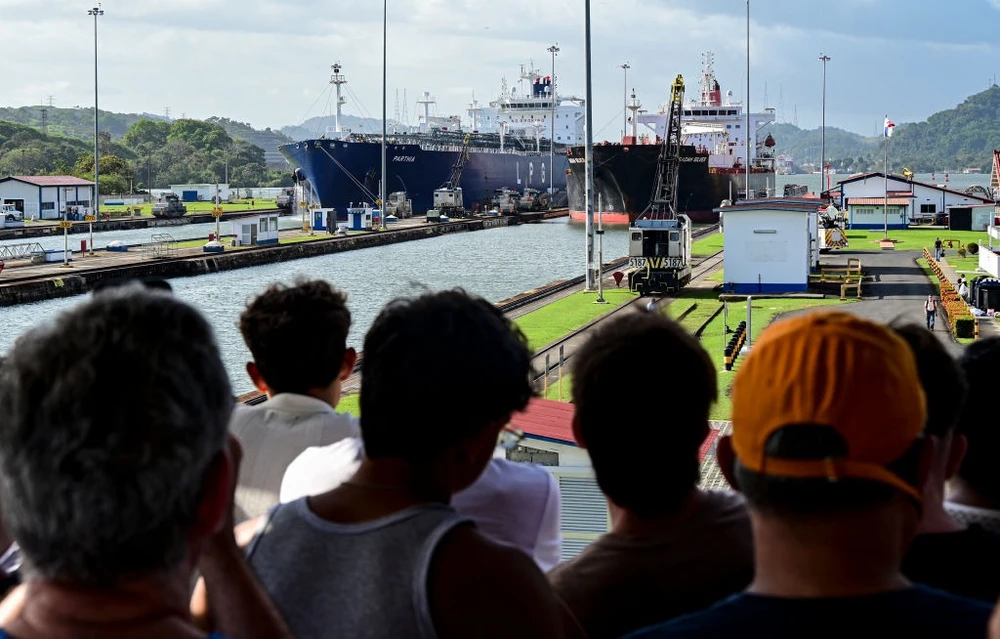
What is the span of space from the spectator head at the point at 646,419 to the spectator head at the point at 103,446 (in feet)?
2.74

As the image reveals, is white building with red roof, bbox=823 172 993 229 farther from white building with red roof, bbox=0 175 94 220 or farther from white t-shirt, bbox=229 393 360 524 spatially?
white t-shirt, bbox=229 393 360 524

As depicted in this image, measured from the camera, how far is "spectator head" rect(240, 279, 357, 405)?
3.40m

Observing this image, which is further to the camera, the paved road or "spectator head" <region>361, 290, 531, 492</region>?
the paved road

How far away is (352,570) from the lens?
7.05 ft

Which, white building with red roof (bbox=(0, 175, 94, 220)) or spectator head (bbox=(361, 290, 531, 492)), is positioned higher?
white building with red roof (bbox=(0, 175, 94, 220))

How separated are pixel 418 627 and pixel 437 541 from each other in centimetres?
14

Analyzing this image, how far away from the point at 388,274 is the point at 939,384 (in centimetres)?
3540

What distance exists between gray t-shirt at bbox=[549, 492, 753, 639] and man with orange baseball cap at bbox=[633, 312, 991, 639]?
39 centimetres

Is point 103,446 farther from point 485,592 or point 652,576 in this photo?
point 652,576

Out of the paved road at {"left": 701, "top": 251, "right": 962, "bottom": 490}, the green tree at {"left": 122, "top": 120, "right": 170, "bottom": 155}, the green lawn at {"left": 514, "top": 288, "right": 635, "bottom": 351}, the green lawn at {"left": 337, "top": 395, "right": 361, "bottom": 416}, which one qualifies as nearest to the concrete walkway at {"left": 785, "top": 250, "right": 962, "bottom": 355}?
the paved road at {"left": 701, "top": 251, "right": 962, "bottom": 490}

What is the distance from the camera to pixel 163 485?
5.56 ft

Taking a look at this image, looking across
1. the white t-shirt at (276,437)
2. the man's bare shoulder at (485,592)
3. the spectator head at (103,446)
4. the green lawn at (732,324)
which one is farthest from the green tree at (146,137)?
the spectator head at (103,446)

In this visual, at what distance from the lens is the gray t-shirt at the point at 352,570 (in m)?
2.08

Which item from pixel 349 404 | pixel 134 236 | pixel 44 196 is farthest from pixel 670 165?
pixel 349 404
